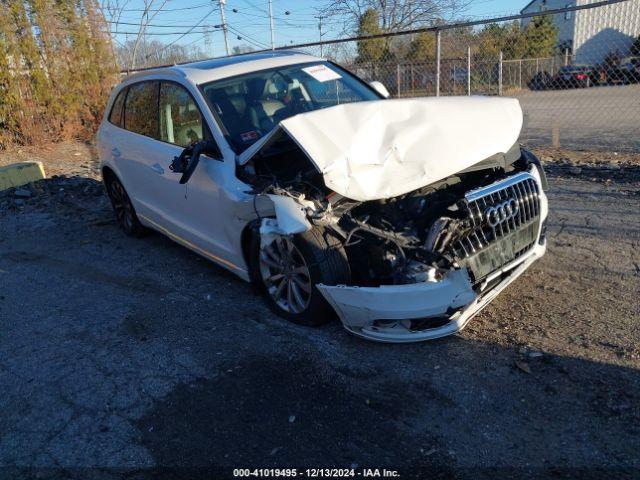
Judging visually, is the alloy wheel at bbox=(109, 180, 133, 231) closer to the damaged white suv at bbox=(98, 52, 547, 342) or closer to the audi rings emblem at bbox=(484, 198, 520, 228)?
the damaged white suv at bbox=(98, 52, 547, 342)

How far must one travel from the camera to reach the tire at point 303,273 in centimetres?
348

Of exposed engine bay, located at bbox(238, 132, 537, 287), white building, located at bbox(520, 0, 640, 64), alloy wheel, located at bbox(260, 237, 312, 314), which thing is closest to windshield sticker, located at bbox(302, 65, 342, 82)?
exposed engine bay, located at bbox(238, 132, 537, 287)

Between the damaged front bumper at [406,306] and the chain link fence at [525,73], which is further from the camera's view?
the chain link fence at [525,73]

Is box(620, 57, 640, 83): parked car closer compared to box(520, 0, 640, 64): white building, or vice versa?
box(620, 57, 640, 83): parked car

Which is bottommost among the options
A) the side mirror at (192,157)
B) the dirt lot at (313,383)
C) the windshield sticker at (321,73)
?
the dirt lot at (313,383)

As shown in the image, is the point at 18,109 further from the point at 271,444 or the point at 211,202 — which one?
the point at 271,444

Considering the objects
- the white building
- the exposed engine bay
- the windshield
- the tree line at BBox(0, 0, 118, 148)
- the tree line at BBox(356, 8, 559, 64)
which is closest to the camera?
the exposed engine bay

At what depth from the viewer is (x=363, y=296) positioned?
3268 millimetres

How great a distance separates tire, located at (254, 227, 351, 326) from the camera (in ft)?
11.4

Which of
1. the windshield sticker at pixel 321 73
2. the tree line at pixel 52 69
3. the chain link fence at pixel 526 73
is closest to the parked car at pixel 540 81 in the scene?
the chain link fence at pixel 526 73

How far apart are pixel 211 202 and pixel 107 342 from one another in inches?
51.1

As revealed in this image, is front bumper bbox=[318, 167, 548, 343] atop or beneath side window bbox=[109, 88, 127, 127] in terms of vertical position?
beneath

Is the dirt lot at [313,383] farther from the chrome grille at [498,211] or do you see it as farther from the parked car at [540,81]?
the parked car at [540,81]

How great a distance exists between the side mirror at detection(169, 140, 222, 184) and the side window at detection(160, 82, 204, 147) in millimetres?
231
